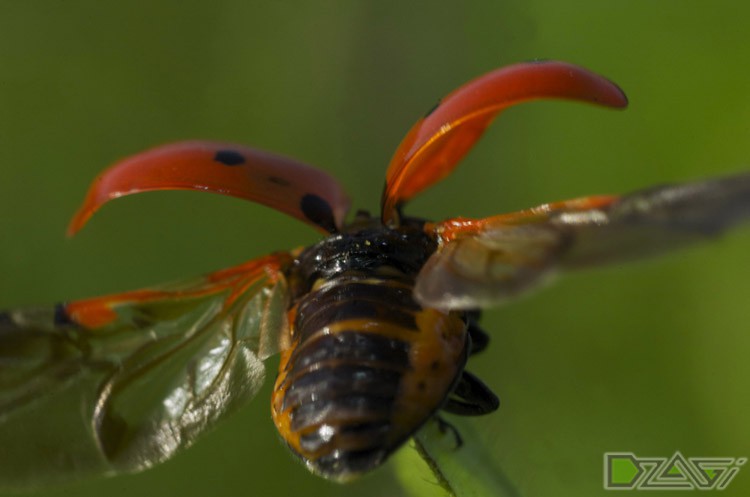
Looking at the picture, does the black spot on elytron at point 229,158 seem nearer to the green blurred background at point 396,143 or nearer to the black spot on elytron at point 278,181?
the black spot on elytron at point 278,181

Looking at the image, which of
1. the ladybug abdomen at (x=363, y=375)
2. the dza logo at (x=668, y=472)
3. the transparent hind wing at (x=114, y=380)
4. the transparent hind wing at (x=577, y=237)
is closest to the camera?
the transparent hind wing at (x=577, y=237)

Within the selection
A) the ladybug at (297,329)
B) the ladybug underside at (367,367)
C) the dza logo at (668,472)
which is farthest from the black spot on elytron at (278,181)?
the dza logo at (668,472)

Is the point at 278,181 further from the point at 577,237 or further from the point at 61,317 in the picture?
the point at 577,237

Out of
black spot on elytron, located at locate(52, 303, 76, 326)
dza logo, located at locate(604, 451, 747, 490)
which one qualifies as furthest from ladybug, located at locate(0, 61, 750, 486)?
dza logo, located at locate(604, 451, 747, 490)

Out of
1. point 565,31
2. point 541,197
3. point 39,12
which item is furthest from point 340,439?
point 39,12

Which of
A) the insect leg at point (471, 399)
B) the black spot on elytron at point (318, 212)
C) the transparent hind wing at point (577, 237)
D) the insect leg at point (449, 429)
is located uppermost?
the transparent hind wing at point (577, 237)

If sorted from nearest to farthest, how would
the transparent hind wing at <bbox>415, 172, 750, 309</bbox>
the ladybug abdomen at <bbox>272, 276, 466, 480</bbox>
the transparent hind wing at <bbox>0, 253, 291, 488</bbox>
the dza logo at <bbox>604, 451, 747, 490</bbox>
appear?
1. the transparent hind wing at <bbox>415, 172, 750, 309</bbox>
2. the ladybug abdomen at <bbox>272, 276, 466, 480</bbox>
3. the dza logo at <bbox>604, 451, 747, 490</bbox>
4. the transparent hind wing at <bbox>0, 253, 291, 488</bbox>

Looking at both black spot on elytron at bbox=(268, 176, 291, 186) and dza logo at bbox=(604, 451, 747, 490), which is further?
black spot on elytron at bbox=(268, 176, 291, 186)

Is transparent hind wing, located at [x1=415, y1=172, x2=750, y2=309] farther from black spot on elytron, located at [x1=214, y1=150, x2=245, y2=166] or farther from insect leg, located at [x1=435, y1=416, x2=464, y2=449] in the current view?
black spot on elytron, located at [x1=214, y1=150, x2=245, y2=166]
